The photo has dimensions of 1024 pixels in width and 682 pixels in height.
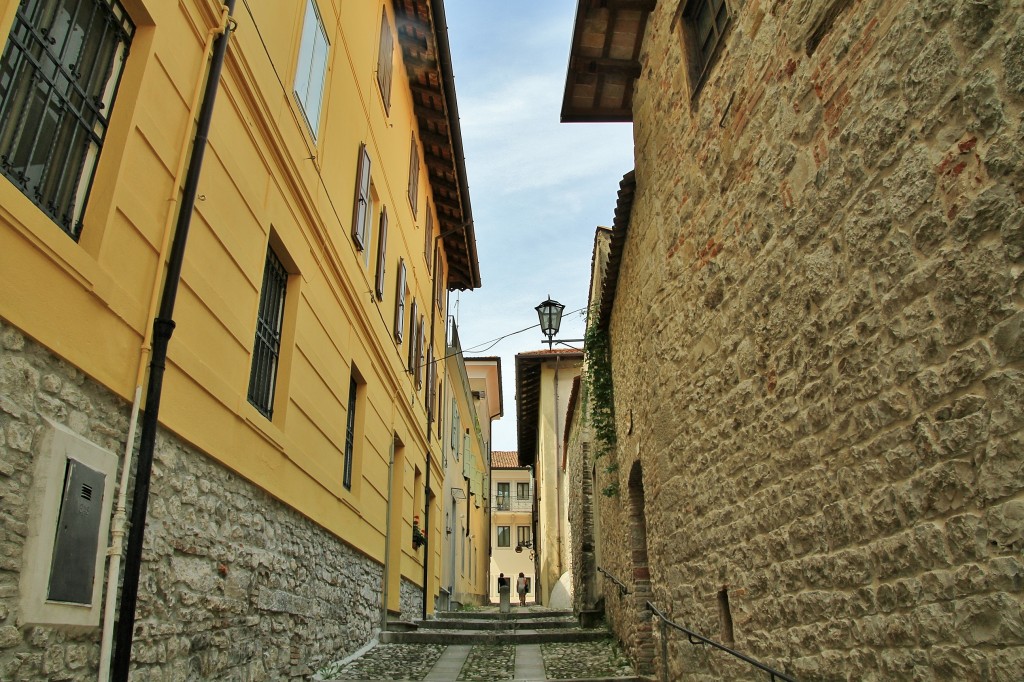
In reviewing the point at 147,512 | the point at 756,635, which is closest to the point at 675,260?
the point at 756,635

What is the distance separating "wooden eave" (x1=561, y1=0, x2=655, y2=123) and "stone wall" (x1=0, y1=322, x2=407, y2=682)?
5.75 m

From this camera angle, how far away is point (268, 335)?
5883 millimetres

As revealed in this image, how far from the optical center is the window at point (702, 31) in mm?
5164

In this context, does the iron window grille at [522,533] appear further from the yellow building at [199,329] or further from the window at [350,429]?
the window at [350,429]

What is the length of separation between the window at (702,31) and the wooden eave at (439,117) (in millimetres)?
6153

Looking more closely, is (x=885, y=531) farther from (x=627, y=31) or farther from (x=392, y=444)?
(x=392, y=444)

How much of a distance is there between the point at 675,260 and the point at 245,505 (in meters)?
3.82

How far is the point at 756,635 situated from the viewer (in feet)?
14.3

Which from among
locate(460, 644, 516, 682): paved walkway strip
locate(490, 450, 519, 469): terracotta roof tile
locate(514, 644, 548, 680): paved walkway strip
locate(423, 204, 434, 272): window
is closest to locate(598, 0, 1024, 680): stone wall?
locate(514, 644, 548, 680): paved walkway strip

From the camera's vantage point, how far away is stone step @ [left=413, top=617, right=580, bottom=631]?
10.7 m

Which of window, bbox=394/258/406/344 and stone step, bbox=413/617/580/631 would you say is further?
stone step, bbox=413/617/580/631

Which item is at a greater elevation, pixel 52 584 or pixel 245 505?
pixel 245 505

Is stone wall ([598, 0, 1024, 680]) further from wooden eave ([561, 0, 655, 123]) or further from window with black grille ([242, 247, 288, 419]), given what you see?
window with black grille ([242, 247, 288, 419])

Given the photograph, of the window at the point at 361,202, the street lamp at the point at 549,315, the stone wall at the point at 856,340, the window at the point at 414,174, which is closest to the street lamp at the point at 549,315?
the street lamp at the point at 549,315
